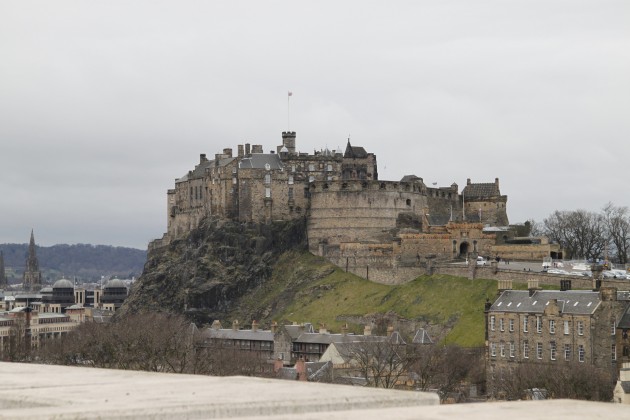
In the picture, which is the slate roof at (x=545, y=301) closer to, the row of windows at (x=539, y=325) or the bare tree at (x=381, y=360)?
the row of windows at (x=539, y=325)

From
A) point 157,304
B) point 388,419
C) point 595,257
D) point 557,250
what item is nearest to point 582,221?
point 595,257

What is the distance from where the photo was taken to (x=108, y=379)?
154ft

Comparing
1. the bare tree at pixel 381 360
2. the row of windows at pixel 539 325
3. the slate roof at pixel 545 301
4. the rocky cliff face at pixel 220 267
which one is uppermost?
the rocky cliff face at pixel 220 267

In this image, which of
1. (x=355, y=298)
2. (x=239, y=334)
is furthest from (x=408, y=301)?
(x=239, y=334)

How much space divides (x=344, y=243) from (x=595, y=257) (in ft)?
99.4

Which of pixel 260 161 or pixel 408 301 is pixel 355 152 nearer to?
pixel 260 161

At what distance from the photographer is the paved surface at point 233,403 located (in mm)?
32500

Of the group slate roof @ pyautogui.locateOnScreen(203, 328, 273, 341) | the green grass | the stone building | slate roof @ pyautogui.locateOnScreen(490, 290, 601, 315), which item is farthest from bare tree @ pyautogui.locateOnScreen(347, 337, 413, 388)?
slate roof @ pyautogui.locateOnScreen(203, 328, 273, 341)

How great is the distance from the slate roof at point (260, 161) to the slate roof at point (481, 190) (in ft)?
75.4

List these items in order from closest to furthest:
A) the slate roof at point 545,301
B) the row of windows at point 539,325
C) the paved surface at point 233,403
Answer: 1. the paved surface at point 233,403
2. the row of windows at point 539,325
3. the slate roof at point 545,301

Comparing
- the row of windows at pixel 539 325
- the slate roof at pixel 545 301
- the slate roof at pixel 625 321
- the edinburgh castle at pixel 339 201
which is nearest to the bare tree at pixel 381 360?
the row of windows at pixel 539 325

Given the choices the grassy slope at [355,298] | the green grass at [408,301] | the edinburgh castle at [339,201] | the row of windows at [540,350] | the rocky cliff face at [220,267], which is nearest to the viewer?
the row of windows at [540,350]

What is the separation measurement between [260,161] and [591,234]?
136 feet

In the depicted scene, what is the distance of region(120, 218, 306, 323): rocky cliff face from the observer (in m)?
145
